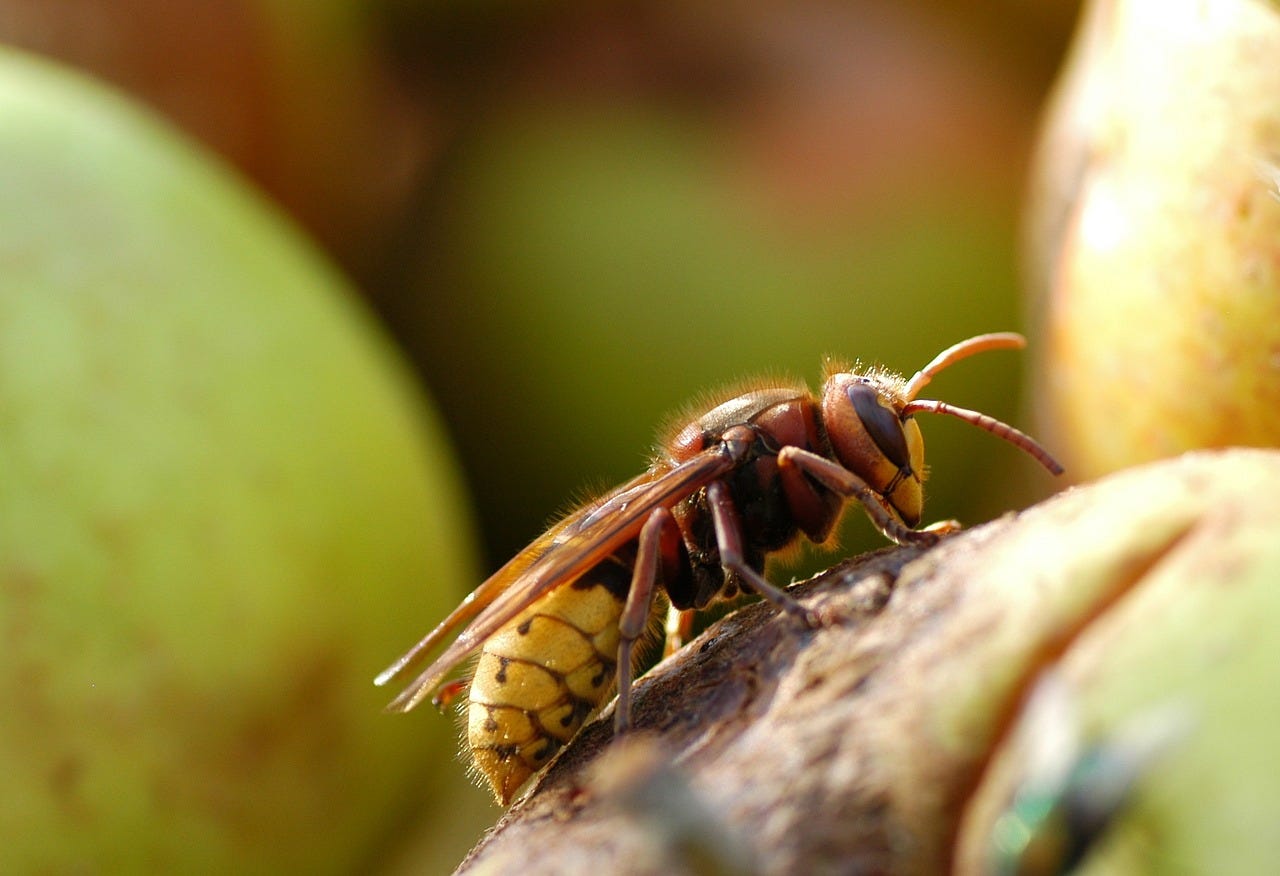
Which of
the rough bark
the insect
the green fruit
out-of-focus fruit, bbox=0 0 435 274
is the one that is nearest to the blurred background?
out-of-focus fruit, bbox=0 0 435 274

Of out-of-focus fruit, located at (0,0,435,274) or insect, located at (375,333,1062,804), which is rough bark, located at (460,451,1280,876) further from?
out-of-focus fruit, located at (0,0,435,274)

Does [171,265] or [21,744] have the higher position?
[171,265]

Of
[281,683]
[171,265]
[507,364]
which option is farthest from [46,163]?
[507,364]

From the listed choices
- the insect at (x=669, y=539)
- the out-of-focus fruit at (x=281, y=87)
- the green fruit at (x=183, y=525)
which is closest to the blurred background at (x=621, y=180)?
the out-of-focus fruit at (x=281, y=87)

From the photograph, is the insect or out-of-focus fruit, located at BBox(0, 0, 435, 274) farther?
out-of-focus fruit, located at BBox(0, 0, 435, 274)

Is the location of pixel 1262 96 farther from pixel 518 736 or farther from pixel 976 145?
pixel 976 145

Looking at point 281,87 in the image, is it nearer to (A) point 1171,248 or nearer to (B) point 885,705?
(A) point 1171,248

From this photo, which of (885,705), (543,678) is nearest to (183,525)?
(543,678)
